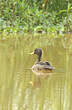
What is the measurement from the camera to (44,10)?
19.0 meters

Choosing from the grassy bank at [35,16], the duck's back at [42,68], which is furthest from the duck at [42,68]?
the grassy bank at [35,16]

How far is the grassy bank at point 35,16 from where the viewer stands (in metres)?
17.5

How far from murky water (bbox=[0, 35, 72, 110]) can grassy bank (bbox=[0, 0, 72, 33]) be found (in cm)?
371

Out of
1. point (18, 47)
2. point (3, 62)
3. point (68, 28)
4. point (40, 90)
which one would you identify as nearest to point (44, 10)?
point (68, 28)

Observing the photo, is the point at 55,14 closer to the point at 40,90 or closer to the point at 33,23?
the point at 33,23

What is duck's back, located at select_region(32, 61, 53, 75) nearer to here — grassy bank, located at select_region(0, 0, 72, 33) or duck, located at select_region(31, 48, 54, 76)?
duck, located at select_region(31, 48, 54, 76)

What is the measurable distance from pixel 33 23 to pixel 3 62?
7556 millimetres

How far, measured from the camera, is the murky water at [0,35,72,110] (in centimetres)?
653

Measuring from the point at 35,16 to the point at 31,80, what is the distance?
9714 mm

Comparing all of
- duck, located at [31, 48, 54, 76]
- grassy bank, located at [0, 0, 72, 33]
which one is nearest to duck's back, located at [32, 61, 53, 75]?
duck, located at [31, 48, 54, 76]

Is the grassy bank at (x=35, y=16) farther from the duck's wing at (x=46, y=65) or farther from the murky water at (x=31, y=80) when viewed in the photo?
the duck's wing at (x=46, y=65)

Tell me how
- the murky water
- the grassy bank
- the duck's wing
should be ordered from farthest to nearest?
the grassy bank
the duck's wing
the murky water

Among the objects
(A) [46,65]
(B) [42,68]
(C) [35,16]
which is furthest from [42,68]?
(C) [35,16]

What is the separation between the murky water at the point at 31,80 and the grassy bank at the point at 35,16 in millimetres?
3707
